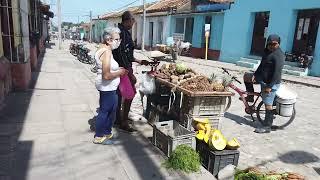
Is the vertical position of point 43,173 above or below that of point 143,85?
below

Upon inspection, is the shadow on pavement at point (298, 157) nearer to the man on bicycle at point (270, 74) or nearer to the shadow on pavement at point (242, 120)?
the man on bicycle at point (270, 74)

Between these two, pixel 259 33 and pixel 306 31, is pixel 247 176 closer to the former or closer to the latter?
pixel 306 31

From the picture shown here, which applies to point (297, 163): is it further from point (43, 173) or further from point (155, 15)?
point (155, 15)

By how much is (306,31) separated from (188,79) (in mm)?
13306

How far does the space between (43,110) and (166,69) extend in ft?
8.89

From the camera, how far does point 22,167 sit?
387 centimetres

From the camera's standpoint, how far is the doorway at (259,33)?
18891 mm

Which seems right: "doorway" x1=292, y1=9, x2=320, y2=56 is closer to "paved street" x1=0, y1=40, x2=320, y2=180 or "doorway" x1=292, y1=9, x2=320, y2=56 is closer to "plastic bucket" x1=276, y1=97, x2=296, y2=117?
"paved street" x1=0, y1=40, x2=320, y2=180

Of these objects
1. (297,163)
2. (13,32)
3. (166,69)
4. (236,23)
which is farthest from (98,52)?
(236,23)

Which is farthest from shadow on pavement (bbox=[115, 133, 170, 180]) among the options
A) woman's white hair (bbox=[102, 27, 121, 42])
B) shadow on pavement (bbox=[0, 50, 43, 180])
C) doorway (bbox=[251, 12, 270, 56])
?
doorway (bbox=[251, 12, 270, 56])

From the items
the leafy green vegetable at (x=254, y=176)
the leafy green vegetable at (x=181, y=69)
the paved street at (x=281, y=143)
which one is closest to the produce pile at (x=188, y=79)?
the leafy green vegetable at (x=181, y=69)

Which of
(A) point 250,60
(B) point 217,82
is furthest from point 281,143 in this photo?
(A) point 250,60

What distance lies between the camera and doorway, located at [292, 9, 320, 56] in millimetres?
15734

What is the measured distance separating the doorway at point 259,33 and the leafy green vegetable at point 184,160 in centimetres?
1596
